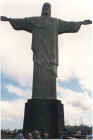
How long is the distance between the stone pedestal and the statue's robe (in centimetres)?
38

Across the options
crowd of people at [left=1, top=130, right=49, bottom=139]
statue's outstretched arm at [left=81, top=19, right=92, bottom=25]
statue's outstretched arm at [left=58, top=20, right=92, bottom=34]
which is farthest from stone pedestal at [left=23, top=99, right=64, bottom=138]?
statue's outstretched arm at [left=81, top=19, right=92, bottom=25]

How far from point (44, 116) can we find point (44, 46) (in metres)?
2.86

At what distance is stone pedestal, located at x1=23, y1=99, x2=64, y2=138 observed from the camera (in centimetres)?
963

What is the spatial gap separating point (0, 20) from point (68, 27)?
288 centimetres

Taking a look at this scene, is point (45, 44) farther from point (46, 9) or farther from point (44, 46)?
point (46, 9)

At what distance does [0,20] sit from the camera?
36.4 feet

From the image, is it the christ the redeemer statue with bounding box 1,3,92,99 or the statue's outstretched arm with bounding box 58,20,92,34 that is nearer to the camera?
the christ the redeemer statue with bounding box 1,3,92,99

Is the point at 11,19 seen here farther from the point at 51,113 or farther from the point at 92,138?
the point at 92,138

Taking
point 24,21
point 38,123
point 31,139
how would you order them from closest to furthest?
point 31,139 < point 38,123 < point 24,21

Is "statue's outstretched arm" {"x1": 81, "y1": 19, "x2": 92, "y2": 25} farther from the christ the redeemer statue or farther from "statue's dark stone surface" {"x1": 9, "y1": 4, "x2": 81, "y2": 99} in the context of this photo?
"statue's dark stone surface" {"x1": 9, "y1": 4, "x2": 81, "y2": 99}

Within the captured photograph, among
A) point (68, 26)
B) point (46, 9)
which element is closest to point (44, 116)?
point (68, 26)

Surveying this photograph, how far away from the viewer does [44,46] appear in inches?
423

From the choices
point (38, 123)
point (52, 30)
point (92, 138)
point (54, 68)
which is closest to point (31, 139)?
point (38, 123)

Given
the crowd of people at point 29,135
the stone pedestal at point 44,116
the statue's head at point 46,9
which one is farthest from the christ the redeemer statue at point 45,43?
the crowd of people at point 29,135
